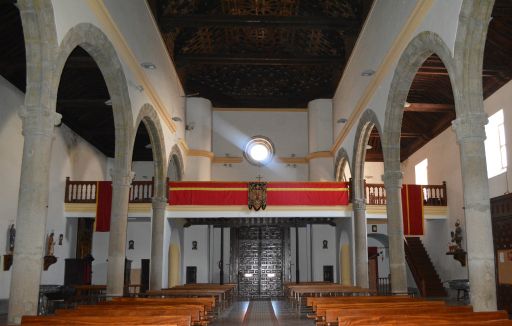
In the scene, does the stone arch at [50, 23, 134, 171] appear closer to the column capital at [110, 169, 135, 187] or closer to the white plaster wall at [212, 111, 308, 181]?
the column capital at [110, 169, 135, 187]

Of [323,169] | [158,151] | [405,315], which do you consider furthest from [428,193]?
[405,315]

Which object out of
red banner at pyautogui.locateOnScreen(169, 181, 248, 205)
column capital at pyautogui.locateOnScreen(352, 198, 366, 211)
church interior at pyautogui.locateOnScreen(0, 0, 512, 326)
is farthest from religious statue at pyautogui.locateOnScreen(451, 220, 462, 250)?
red banner at pyautogui.locateOnScreen(169, 181, 248, 205)

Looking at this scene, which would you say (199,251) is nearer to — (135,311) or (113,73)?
(113,73)

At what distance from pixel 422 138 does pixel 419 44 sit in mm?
12376

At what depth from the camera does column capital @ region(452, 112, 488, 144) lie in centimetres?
916

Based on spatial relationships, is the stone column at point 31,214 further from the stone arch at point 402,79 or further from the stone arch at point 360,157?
the stone arch at point 360,157

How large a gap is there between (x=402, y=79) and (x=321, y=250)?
1437 centimetres

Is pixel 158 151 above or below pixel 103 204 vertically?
above

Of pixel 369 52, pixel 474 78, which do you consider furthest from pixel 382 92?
pixel 474 78

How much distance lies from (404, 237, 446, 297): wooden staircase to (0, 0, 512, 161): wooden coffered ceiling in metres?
4.61

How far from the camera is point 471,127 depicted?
9180 mm

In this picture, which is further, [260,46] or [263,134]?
[263,134]

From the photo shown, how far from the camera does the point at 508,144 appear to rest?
16062mm

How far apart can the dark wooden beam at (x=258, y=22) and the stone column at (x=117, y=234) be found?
760cm
